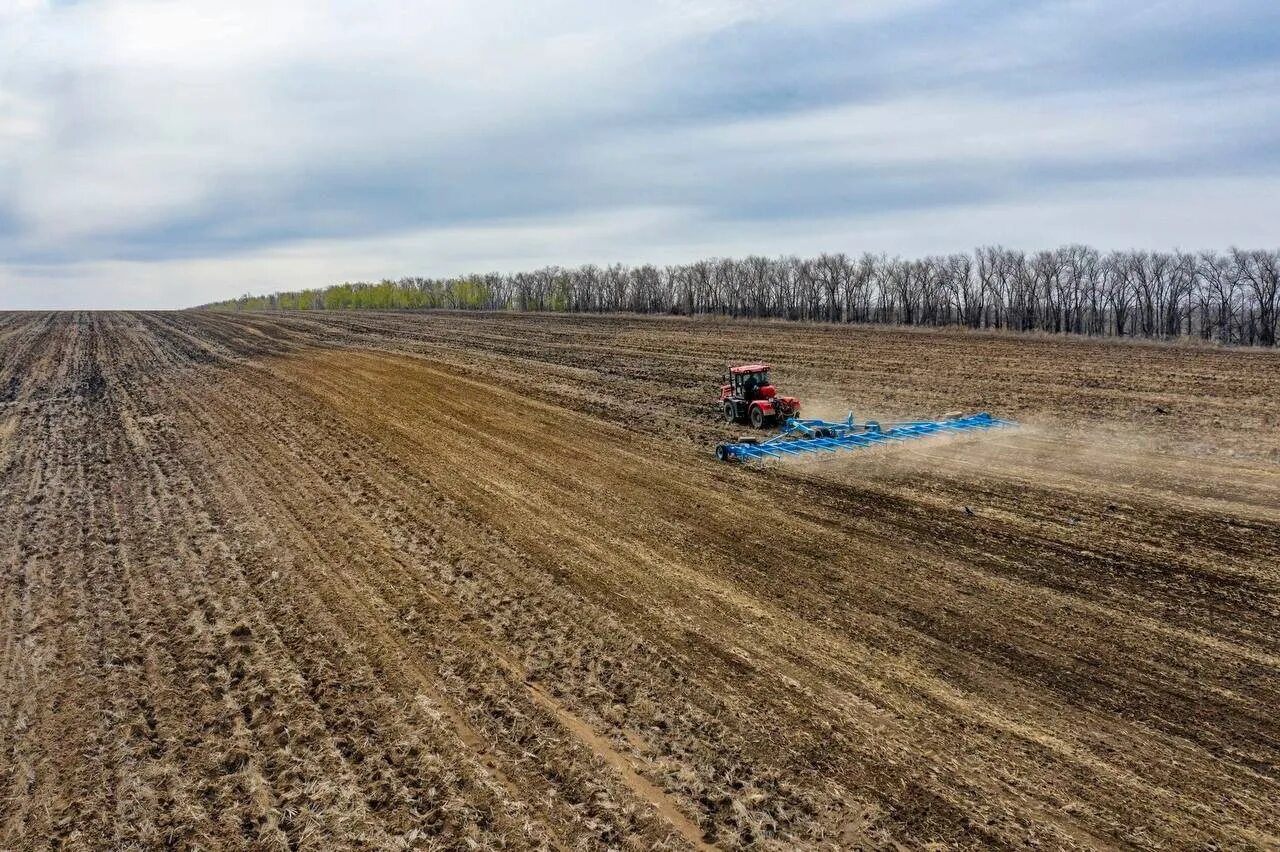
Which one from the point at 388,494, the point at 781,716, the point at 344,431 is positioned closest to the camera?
the point at 781,716

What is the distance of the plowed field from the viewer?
18.8 feet

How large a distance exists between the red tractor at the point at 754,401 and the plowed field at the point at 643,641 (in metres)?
1.20

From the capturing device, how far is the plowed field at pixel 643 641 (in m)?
5.73

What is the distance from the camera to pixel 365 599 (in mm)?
9477

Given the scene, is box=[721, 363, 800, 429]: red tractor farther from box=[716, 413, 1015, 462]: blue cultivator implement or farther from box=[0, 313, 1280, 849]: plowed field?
box=[0, 313, 1280, 849]: plowed field

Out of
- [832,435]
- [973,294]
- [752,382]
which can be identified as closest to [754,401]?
[752,382]

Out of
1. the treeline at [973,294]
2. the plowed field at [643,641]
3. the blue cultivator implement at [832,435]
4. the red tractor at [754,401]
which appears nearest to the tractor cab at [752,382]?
the red tractor at [754,401]

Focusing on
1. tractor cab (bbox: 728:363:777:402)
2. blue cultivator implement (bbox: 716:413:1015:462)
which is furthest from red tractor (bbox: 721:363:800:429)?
blue cultivator implement (bbox: 716:413:1015:462)

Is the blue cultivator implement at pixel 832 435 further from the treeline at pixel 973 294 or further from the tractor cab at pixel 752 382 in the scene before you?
the treeline at pixel 973 294

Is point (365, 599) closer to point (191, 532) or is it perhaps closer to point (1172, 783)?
point (191, 532)

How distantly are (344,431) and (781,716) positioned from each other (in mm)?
15607

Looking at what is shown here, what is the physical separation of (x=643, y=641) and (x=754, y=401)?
11.3 metres

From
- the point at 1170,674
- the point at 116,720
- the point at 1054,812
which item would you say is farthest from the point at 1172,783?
the point at 116,720

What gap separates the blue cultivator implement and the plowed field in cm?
72
